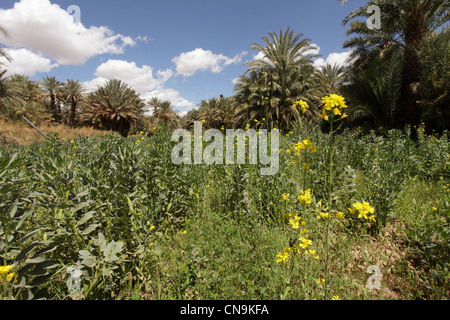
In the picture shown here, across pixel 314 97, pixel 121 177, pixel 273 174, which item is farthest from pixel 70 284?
pixel 314 97

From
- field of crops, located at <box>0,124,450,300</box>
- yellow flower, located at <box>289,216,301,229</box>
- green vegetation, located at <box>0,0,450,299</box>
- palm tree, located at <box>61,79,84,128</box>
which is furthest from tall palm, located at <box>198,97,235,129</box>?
yellow flower, located at <box>289,216,301,229</box>

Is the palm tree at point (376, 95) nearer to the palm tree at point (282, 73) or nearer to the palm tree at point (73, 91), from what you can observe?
the palm tree at point (282, 73)

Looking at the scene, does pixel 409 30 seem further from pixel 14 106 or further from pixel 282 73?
pixel 14 106

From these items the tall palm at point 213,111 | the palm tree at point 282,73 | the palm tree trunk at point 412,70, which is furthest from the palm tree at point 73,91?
the palm tree trunk at point 412,70

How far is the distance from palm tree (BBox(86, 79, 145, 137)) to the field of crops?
21036 mm

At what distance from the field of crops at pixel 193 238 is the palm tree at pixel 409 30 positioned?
364 inches

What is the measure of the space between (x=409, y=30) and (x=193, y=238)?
13.5 meters

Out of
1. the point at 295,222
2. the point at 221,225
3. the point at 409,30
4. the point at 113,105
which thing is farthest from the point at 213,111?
the point at 295,222

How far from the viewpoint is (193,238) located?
7.43 ft

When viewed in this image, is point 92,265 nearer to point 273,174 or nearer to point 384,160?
point 273,174

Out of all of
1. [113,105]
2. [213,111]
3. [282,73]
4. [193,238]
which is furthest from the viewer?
[213,111]

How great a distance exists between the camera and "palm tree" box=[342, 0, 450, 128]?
30.5 ft

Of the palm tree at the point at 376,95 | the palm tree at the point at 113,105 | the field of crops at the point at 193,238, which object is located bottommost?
the field of crops at the point at 193,238

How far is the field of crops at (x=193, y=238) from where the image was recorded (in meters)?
1.44
